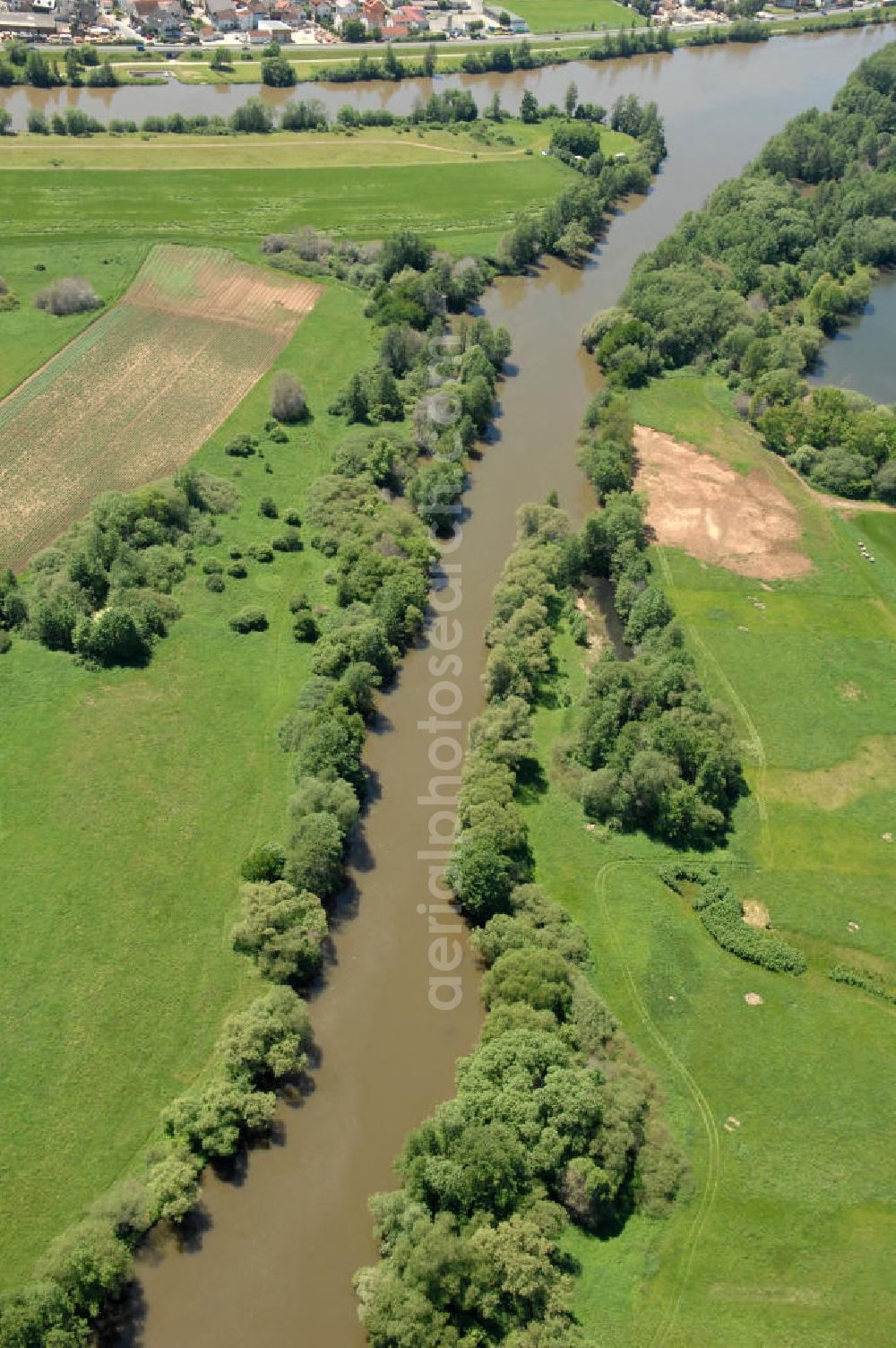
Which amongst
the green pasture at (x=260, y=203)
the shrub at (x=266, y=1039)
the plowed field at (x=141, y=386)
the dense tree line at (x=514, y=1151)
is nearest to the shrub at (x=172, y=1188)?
the shrub at (x=266, y=1039)

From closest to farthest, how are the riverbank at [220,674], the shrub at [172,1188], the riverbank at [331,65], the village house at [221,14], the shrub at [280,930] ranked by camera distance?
the shrub at [172,1188] < the riverbank at [220,674] < the shrub at [280,930] < the riverbank at [331,65] < the village house at [221,14]

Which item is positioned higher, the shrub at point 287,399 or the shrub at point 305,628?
the shrub at point 287,399

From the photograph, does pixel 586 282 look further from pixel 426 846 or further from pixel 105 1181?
pixel 105 1181

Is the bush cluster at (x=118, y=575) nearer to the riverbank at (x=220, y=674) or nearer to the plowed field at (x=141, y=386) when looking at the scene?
the riverbank at (x=220, y=674)

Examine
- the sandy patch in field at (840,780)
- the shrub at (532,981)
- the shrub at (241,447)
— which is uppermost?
the shrub at (241,447)

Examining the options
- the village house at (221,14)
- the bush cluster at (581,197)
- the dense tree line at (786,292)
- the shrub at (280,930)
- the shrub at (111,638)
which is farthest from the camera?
the village house at (221,14)

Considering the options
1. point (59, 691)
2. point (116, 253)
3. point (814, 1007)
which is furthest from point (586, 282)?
point (814, 1007)
